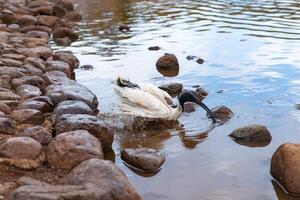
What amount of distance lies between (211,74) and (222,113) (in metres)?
2.55

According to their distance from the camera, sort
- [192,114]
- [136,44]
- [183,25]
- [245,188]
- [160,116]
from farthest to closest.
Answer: [183,25]
[136,44]
[192,114]
[160,116]
[245,188]

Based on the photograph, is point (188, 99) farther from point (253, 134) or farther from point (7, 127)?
point (7, 127)

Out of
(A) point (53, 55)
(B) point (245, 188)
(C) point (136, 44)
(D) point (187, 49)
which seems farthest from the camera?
(C) point (136, 44)

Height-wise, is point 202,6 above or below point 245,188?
below

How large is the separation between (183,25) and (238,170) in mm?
10480

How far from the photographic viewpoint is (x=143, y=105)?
7262mm

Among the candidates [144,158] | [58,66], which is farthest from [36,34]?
[144,158]

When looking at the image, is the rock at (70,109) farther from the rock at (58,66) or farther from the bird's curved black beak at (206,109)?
the rock at (58,66)

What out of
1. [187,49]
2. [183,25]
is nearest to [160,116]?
[187,49]

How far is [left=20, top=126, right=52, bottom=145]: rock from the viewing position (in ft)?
19.5

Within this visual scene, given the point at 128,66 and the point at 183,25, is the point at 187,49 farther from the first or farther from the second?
the point at 183,25

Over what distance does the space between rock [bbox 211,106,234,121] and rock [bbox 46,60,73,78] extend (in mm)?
3432

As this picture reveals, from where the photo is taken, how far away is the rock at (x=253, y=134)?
6.70m

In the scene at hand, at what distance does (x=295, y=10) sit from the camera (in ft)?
57.8
